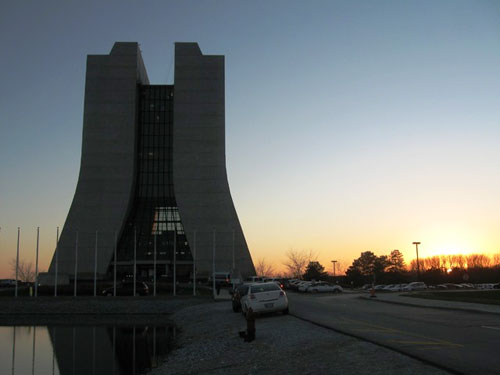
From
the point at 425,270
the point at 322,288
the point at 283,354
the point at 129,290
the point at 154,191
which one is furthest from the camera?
the point at 425,270

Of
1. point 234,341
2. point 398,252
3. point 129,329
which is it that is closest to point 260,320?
point 234,341

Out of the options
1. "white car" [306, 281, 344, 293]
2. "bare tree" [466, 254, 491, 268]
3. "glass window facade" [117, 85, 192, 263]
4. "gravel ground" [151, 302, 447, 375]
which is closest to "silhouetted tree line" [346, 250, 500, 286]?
"bare tree" [466, 254, 491, 268]

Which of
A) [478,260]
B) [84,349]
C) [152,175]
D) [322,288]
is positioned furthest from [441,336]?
[478,260]

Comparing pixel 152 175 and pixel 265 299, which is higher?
pixel 152 175

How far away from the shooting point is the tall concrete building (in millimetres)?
70438

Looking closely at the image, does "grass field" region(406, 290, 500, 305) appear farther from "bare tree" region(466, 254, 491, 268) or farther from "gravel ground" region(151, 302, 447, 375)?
"bare tree" region(466, 254, 491, 268)

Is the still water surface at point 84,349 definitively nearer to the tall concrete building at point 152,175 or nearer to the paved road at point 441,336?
the paved road at point 441,336

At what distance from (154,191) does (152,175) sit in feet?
8.22

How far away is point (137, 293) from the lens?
4603 cm

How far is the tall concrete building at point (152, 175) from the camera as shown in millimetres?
70438

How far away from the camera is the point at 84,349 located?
2116 centimetres

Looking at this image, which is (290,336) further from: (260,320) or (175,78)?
(175,78)

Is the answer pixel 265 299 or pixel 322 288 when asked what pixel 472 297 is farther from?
pixel 322 288

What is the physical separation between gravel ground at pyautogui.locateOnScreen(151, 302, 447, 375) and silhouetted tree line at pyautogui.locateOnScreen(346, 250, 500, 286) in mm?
46678
